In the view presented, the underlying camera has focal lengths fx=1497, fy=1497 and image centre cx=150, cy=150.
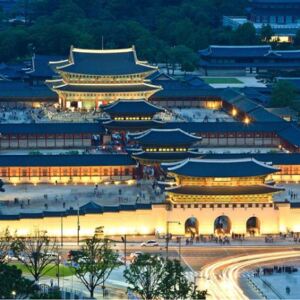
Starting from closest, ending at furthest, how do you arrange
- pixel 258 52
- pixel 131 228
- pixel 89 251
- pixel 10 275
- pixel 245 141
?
pixel 10 275, pixel 89 251, pixel 131 228, pixel 245 141, pixel 258 52

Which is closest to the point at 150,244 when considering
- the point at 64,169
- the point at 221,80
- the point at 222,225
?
the point at 222,225

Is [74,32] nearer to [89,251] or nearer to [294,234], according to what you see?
[294,234]

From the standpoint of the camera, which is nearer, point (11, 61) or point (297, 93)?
point (297, 93)

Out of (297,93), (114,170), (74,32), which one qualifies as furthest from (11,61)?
(114,170)

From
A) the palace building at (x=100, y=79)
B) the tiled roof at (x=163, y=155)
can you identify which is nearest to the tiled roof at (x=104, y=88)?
the palace building at (x=100, y=79)

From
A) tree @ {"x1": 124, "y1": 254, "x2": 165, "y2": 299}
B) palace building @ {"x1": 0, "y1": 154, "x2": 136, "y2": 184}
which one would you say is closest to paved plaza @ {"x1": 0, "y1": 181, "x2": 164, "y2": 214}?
palace building @ {"x1": 0, "y1": 154, "x2": 136, "y2": 184}

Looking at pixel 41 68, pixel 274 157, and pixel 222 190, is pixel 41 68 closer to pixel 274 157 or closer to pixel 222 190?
pixel 274 157
